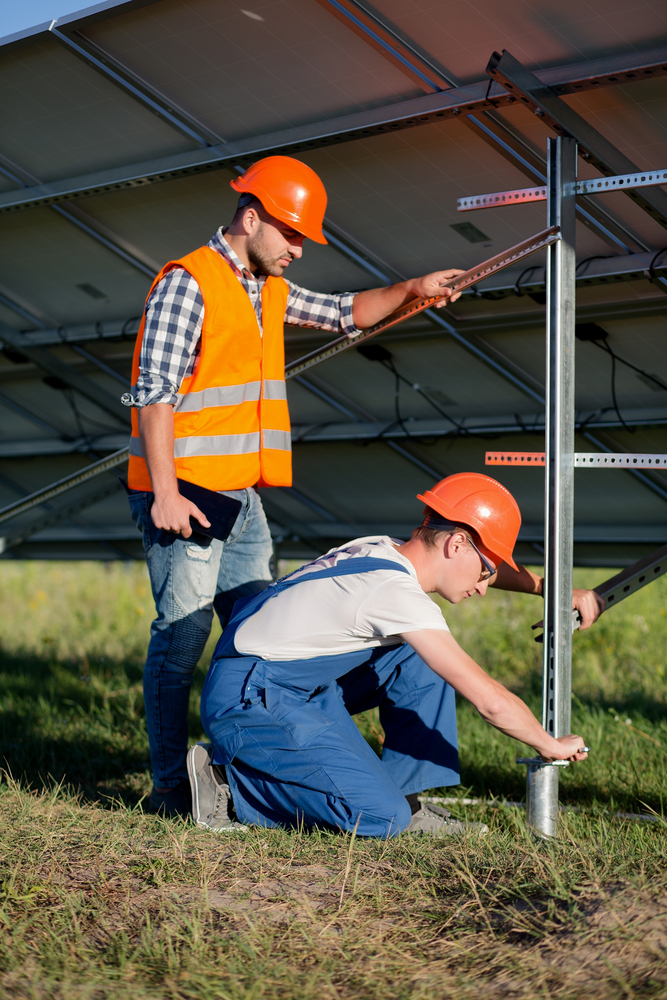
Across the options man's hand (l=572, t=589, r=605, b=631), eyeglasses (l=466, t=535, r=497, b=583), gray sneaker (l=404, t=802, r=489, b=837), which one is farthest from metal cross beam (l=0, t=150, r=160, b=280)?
gray sneaker (l=404, t=802, r=489, b=837)

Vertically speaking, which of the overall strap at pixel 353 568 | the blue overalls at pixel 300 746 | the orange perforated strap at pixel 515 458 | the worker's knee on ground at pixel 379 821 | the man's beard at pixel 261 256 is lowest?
the worker's knee on ground at pixel 379 821

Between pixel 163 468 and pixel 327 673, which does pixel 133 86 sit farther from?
pixel 327 673

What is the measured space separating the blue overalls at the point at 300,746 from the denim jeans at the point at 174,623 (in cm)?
16

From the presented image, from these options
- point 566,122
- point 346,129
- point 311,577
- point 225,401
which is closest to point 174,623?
point 311,577

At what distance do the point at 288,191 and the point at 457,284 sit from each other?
0.69 meters

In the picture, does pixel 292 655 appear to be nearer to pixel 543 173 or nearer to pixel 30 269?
pixel 543 173

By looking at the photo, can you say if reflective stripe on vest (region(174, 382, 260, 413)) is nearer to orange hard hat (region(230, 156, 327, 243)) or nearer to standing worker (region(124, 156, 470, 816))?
standing worker (region(124, 156, 470, 816))

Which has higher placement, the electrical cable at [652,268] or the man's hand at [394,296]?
the electrical cable at [652,268]

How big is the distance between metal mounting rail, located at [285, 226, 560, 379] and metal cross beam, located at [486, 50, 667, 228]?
335mm

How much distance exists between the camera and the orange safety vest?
3.18 m

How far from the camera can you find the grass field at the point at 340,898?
1.96 meters

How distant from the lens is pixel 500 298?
4082mm

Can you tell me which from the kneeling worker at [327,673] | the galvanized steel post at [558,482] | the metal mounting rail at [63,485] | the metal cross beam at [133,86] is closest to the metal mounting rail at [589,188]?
the galvanized steel post at [558,482]

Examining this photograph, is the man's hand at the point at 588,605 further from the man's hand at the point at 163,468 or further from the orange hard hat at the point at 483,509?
the man's hand at the point at 163,468
